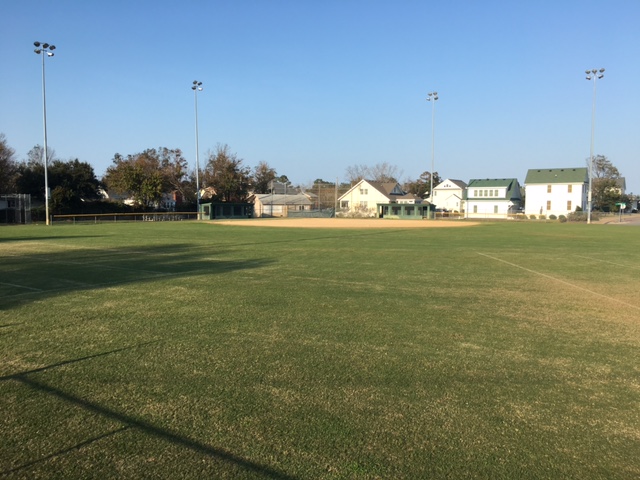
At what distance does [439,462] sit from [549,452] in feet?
3.00

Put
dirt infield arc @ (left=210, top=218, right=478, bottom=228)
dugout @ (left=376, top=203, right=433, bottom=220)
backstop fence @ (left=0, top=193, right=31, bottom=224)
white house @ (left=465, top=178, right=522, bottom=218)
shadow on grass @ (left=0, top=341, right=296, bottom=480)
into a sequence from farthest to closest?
1. white house @ (left=465, top=178, right=522, bottom=218)
2. dugout @ (left=376, top=203, right=433, bottom=220)
3. backstop fence @ (left=0, top=193, right=31, bottom=224)
4. dirt infield arc @ (left=210, top=218, right=478, bottom=228)
5. shadow on grass @ (left=0, top=341, right=296, bottom=480)

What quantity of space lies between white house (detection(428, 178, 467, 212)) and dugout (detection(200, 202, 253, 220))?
46664 millimetres

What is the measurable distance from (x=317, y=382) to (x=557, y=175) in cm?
9185

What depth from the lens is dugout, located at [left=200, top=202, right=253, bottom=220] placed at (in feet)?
223

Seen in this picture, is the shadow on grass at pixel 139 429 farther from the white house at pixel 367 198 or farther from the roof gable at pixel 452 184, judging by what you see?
→ the roof gable at pixel 452 184

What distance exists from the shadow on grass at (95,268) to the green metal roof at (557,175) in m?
80.7

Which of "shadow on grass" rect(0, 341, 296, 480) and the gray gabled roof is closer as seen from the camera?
"shadow on grass" rect(0, 341, 296, 480)

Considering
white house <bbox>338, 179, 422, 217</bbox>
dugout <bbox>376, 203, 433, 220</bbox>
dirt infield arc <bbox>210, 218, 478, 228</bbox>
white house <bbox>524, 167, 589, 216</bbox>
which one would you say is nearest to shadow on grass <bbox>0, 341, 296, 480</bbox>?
dirt infield arc <bbox>210, 218, 478, 228</bbox>

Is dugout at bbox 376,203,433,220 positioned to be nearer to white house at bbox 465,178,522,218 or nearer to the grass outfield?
white house at bbox 465,178,522,218

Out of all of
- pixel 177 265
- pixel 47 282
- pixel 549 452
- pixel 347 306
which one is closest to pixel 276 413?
pixel 549 452

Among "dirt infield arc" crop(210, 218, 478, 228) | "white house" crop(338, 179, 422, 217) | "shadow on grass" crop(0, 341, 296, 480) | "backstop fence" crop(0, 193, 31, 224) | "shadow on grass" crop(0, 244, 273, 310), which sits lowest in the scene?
"shadow on grass" crop(0, 341, 296, 480)

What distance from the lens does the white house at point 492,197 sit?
8856 centimetres

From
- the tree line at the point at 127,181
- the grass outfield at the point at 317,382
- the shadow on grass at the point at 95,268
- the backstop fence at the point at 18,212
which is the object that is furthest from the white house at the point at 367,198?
the grass outfield at the point at 317,382

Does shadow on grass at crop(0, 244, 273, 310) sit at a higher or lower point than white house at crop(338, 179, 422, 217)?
lower
